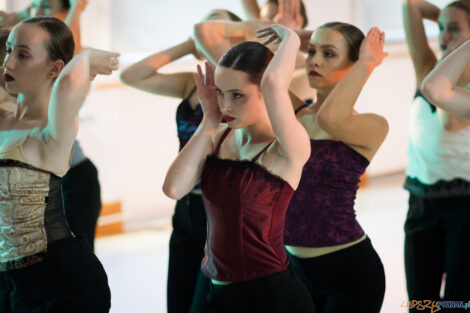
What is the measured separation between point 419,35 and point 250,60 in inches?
69.9

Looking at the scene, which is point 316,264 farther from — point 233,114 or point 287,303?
point 233,114

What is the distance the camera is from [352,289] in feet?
9.43

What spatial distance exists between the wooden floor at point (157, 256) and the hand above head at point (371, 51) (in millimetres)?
2224

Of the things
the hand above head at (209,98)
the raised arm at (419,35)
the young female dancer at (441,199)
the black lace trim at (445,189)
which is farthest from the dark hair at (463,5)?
the hand above head at (209,98)

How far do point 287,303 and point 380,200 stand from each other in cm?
588

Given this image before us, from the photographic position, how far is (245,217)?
2.34m

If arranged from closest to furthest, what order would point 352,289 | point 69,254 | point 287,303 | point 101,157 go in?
point 287,303 → point 69,254 → point 352,289 → point 101,157

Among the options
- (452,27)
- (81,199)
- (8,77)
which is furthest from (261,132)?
(81,199)

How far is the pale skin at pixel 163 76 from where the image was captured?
371 cm

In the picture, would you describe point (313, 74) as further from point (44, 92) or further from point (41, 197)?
point (41, 197)

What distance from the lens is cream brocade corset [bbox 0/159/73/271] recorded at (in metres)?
2.47

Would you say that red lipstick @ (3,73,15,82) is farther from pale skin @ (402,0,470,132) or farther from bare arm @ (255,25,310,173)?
pale skin @ (402,0,470,132)

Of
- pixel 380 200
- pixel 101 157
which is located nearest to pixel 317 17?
pixel 380 200

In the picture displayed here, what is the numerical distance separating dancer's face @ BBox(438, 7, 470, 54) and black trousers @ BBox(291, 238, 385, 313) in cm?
129
